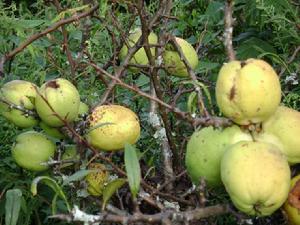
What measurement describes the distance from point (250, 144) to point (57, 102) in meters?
0.44

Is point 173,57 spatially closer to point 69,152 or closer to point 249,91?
point 69,152

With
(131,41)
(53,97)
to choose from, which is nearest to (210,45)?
(131,41)

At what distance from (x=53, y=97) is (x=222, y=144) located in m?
0.39

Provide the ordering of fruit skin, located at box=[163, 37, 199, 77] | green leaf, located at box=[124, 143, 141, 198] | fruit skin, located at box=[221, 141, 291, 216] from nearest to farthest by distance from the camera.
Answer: fruit skin, located at box=[221, 141, 291, 216] < green leaf, located at box=[124, 143, 141, 198] < fruit skin, located at box=[163, 37, 199, 77]

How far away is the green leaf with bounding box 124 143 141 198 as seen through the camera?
1.22m

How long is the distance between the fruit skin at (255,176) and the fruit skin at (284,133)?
64mm

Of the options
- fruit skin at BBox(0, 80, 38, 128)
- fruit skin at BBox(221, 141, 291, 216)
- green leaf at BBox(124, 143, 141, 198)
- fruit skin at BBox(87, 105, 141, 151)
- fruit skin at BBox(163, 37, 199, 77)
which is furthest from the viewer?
fruit skin at BBox(163, 37, 199, 77)

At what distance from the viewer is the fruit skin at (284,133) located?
1214 millimetres

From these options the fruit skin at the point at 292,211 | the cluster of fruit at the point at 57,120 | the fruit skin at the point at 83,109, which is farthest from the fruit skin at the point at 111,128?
the fruit skin at the point at 292,211

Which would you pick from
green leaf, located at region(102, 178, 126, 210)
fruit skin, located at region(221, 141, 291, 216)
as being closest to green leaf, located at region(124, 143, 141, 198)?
green leaf, located at region(102, 178, 126, 210)

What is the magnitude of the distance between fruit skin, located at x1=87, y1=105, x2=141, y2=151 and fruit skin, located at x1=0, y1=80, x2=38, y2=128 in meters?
0.17

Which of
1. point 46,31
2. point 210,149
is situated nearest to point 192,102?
point 210,149

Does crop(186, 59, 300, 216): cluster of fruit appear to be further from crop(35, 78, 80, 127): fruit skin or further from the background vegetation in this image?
crop(35, 78, 80, 127): fruit skin

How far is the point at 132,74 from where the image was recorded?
2.08 m
